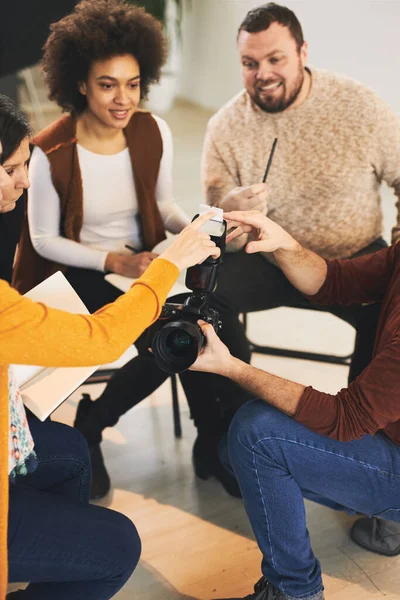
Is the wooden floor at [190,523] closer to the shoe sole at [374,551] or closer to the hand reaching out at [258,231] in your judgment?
the shoe sole at [374,551]

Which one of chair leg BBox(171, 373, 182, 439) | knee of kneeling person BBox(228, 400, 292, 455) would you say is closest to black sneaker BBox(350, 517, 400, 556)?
knee of kneeling person BBox(228, 400, 292, 455)

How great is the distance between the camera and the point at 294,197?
188cm

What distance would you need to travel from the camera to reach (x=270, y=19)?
1815mm

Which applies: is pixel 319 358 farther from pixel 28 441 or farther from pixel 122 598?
pixel 28 441

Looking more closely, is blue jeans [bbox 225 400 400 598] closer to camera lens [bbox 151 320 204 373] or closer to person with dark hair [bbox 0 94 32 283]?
camera lens [bbox 151 320 204 373]

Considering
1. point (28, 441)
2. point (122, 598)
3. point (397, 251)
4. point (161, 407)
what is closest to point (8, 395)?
point (28, 441)

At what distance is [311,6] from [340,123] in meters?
1.98

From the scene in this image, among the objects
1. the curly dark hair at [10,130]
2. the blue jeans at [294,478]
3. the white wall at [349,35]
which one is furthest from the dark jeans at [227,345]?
the white wall at [349,35]

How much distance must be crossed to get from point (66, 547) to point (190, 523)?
595mm

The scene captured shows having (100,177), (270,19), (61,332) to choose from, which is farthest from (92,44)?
(61,332)

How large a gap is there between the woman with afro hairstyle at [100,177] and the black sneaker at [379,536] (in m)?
0.33

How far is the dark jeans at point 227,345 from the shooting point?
1.74 meters

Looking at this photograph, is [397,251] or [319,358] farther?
[319,358]

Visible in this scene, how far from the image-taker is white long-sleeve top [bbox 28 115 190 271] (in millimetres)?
1753
